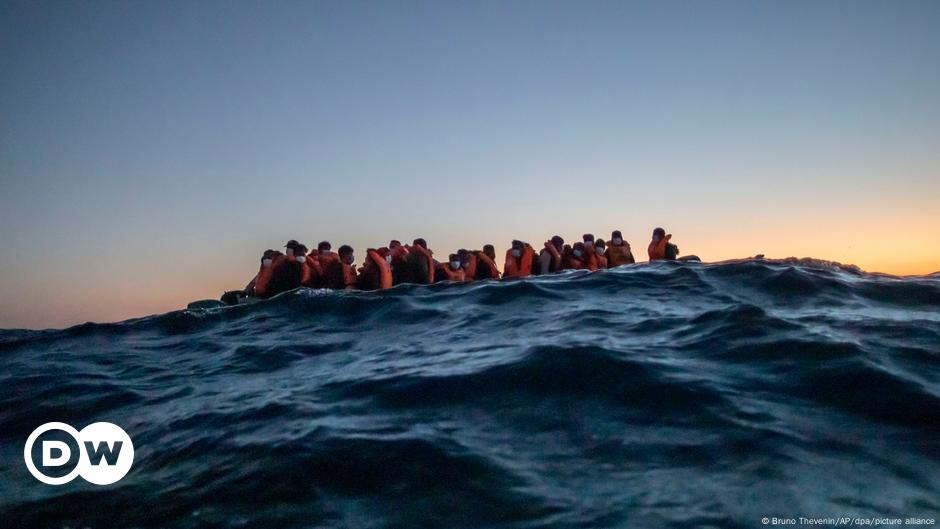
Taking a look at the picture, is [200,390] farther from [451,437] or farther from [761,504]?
[761,504]

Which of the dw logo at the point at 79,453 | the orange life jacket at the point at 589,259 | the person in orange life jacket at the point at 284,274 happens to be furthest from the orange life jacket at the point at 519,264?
the dw logo at the point at 79,453

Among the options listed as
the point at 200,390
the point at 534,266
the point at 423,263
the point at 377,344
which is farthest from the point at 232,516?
the point at 534,266

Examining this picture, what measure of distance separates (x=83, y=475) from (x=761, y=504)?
14.3ft

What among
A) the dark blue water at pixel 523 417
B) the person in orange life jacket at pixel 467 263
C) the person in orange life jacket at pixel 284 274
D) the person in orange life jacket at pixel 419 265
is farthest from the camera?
the person in orange life jacket at pixel 467 263

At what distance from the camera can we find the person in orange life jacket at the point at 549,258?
20234 mm

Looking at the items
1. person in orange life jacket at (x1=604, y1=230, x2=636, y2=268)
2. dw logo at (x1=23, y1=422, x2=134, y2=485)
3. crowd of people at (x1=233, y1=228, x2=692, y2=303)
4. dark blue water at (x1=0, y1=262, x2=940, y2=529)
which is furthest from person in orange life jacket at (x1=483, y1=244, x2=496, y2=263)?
dw logo at (x1=23, y1=422, x2=134, y2=485)

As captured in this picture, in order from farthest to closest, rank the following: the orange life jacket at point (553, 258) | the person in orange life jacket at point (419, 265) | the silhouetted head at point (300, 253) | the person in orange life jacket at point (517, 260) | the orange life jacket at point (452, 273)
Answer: the orange life jacket at point (553, 258) → the person in orange life jacket at point (517, 260) → the orange life jacket at point (452, 273) → the person in orange life jacket at point (419, 265) → the silhouetted head at point (300, 253)

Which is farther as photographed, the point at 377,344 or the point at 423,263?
the point at 423,263

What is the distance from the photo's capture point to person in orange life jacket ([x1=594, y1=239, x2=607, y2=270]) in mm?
20500

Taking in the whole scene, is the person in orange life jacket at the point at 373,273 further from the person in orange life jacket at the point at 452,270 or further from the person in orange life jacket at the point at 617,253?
the person in orange life jacket at the point at 617,253

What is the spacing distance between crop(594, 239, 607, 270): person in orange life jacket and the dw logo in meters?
16.8

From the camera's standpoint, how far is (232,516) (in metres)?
3.48

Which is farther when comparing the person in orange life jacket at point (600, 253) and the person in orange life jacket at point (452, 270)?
the person in orange life jacket at point (600, 253)

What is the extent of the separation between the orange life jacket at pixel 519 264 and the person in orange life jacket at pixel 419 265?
2969 millimetres
